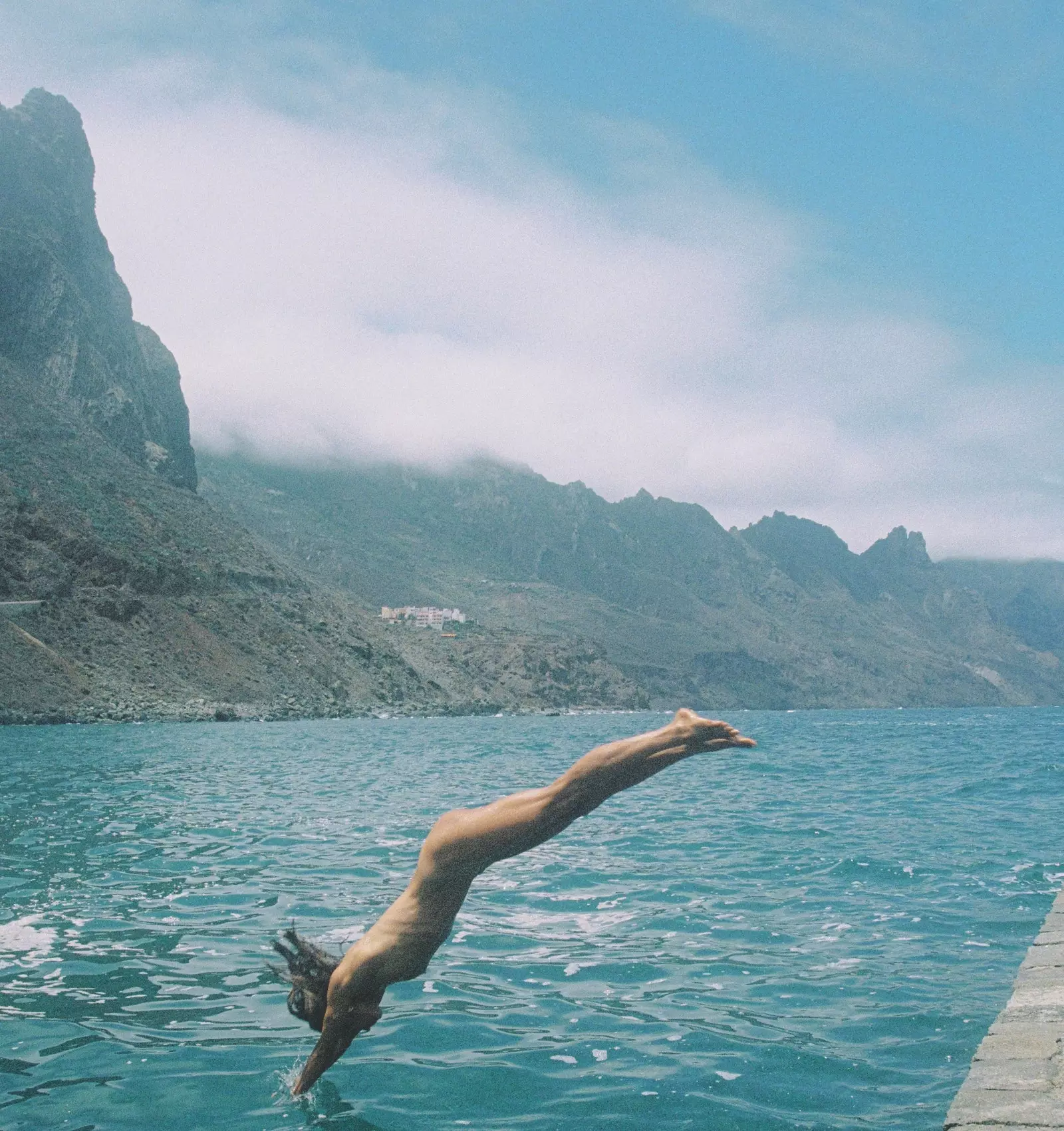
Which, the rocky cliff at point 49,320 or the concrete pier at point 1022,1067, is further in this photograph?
the rocky cliff at point 49,320

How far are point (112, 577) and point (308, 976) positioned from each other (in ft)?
438

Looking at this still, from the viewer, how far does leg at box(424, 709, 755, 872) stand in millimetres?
6801

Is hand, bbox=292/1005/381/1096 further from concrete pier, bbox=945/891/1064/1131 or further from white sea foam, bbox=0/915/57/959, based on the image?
white sea foam, bbox=0/915/57/959

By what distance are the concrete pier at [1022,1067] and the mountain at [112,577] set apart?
9287 cm

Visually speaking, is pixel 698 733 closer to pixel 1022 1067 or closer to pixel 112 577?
pixel 1022 1067

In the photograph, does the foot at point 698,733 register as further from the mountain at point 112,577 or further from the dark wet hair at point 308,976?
the mountain at point 112,577

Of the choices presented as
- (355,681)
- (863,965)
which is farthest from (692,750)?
(355,681)

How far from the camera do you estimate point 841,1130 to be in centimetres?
758

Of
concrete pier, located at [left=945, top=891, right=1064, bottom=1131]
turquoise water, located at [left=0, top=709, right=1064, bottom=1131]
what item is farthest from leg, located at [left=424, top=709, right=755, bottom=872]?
concrete pier, located at [left=945, top=891, right=1064, bottom=1131]

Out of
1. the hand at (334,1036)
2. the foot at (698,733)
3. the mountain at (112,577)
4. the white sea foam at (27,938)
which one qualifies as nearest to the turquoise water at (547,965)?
the white sea foam at (27,938)

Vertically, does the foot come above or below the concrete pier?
above

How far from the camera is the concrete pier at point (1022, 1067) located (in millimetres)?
6348

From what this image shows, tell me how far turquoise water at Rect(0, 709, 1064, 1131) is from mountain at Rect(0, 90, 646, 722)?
261ft

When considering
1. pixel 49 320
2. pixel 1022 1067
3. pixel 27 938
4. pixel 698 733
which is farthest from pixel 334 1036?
pixel 49 320
